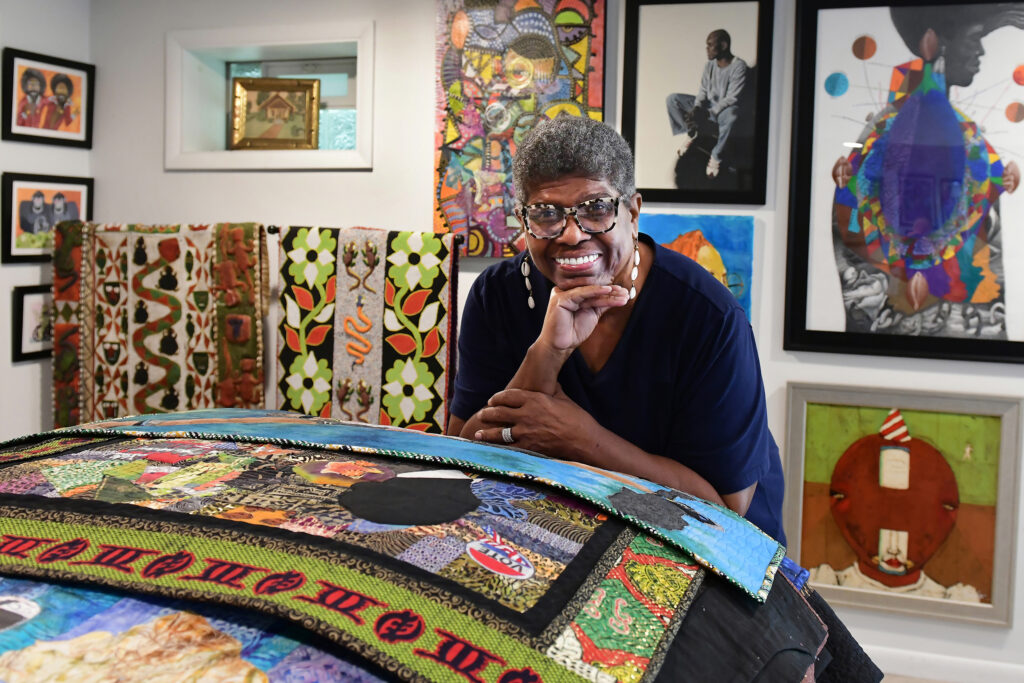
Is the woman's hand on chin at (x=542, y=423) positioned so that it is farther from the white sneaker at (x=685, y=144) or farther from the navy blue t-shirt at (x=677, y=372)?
the white sneaker at (x=685, y=144)

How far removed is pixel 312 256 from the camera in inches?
131

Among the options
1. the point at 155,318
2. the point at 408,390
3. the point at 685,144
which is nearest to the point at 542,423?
the point at 408,390

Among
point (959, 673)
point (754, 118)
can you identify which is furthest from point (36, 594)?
point (959, 673)

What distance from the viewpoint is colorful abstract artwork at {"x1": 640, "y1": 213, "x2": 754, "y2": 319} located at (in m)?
3.14

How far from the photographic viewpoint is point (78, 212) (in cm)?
382

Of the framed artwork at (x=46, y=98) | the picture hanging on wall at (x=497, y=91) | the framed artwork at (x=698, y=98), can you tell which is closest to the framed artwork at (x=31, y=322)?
the framed artwork at (x=46, y=98)

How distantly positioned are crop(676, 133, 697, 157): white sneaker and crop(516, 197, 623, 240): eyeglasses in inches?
64.1

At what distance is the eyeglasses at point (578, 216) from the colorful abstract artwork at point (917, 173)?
5.59 ft

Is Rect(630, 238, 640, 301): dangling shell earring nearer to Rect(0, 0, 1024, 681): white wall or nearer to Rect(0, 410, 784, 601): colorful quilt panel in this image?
Rect(0, 410, 784, 601): colorful quilt panel

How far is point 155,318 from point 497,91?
1.55 m

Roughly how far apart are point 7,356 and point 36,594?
123 inches

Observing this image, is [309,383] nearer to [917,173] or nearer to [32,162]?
[32,162]

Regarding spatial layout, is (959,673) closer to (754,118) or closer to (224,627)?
(754,118)

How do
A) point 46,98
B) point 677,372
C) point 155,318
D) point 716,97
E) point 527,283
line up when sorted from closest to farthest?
1. point 677,372
2. point 527,283
3. point 716,97
4. point 155,318
5. point 46,98
